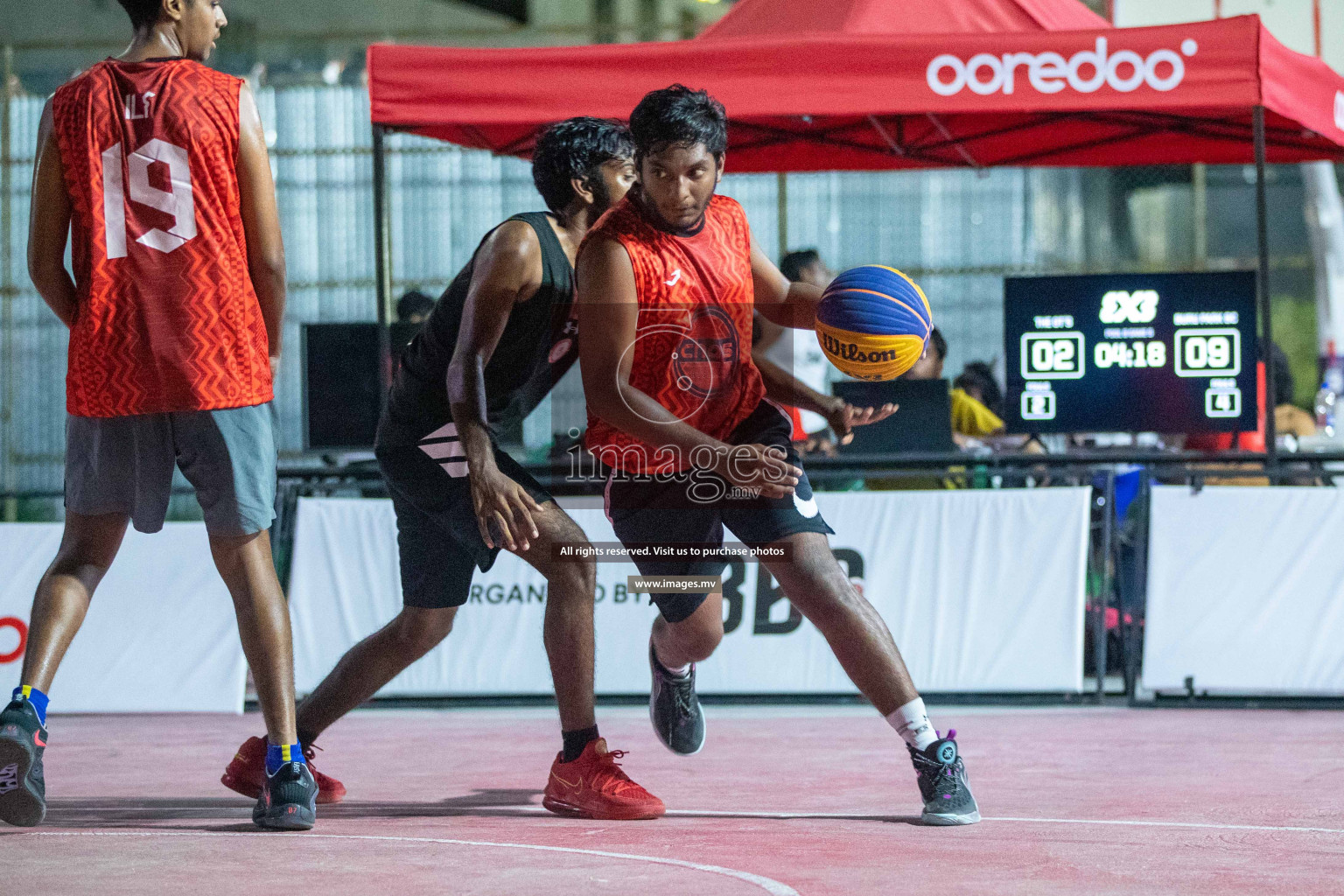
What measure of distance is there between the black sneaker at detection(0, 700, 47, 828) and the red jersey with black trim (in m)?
1.73

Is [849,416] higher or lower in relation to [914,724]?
higher

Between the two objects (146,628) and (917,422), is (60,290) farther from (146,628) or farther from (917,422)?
(917,422)

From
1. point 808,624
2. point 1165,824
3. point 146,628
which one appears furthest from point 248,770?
point 808,624

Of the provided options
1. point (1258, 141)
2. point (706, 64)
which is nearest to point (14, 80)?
point (706, 64)

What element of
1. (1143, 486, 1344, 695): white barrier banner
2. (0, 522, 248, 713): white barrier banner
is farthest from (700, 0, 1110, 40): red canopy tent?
(0, 522, 248, 713): white barrier banner

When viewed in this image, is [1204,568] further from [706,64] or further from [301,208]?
[301,208]

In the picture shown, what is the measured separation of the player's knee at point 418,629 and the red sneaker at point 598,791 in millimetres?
567

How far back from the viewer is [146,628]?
774 cm

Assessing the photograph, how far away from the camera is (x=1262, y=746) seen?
637cm

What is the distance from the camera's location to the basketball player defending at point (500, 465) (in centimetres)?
470

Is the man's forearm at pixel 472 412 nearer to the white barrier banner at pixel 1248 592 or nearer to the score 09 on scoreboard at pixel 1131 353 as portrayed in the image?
the white barrier banner at pixel 1248 592

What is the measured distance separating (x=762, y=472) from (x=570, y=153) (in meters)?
1.17

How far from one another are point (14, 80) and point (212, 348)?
11148 mm

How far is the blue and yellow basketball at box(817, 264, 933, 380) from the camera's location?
190 inches
